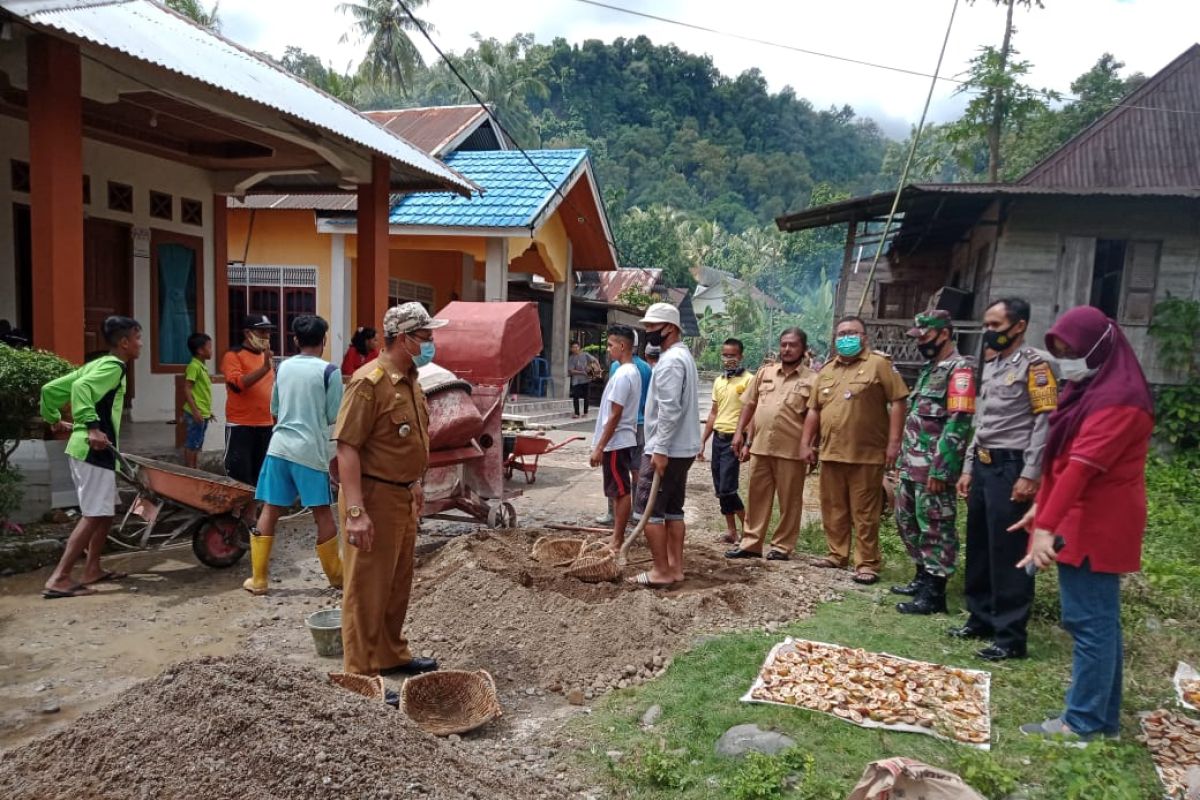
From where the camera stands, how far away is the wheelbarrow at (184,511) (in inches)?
211

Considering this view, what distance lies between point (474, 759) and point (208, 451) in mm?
6820

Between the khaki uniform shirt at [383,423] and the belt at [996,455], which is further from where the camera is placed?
the belt at [996,455]

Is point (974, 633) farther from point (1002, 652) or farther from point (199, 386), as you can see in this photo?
point (199, 386)

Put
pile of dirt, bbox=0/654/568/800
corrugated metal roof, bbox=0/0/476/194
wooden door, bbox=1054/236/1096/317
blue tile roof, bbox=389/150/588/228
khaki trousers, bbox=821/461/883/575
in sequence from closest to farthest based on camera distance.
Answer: pile of dirt, bbox=0/654/568/800 → corrugated metal roof, bbox=0/0/476/194 → khaki trousers, bbox=821/461/883/575 → wooden door, bbox=1054/236/1096/317 → blue tile roof, bbox=389/150/588/228

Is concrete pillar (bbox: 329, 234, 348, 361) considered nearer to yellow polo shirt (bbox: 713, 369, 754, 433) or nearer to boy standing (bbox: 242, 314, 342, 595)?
yellow polo shirt (bbox: 713, 369, 754, 433)

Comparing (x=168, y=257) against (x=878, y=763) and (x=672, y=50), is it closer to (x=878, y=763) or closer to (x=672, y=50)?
(x=878, y=763)

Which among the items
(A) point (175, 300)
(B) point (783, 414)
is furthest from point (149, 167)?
(B) point (783, 414)

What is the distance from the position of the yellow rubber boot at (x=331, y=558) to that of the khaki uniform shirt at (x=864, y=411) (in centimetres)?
353

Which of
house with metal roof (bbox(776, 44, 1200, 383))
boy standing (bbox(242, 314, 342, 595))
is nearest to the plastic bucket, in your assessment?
boy standing (bbox(242, 314, 342, 595))

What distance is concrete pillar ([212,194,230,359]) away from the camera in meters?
10.8

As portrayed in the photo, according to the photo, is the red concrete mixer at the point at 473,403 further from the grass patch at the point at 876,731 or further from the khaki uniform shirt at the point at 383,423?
the grass patch at the point at 876,731

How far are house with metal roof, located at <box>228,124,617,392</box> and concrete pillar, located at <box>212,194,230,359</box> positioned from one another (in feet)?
7.84

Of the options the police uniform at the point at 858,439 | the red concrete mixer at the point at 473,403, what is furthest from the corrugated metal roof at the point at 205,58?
the police uniform at the point at 858,439

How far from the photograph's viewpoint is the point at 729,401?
23.1ft
